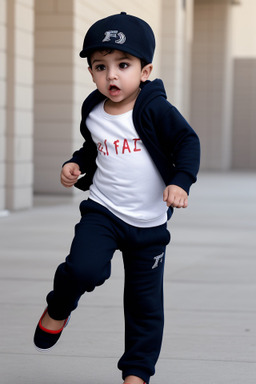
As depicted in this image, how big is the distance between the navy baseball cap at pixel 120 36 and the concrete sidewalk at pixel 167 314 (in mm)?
1249

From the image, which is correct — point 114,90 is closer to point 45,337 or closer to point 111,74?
point 111,74

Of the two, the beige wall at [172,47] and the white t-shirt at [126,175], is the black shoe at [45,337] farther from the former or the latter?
the beige wall at [172,47]

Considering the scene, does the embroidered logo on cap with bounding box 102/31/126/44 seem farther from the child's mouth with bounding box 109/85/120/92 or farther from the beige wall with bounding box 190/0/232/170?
the beige wall with bounding box 190/0/232/170

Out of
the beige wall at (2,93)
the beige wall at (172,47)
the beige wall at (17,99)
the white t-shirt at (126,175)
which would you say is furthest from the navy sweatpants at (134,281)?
the beige wall at (172,47)

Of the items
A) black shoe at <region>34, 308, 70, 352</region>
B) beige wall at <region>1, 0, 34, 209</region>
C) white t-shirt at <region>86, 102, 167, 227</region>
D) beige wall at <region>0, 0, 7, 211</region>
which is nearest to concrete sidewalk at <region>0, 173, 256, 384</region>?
black shoe at <region>34, 308, 70, 352</region>

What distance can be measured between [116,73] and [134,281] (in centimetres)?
73

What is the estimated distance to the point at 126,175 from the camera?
3020mm

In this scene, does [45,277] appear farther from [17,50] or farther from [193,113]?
[193,113]

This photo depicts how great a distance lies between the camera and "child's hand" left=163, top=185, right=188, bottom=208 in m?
2.81

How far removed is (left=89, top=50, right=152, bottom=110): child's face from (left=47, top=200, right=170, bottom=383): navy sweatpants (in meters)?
0.40

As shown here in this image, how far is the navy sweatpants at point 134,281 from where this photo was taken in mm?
2971

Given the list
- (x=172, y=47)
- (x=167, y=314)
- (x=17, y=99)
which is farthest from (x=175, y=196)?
(x=172, y=47)

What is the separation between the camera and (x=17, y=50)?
10.8 metres

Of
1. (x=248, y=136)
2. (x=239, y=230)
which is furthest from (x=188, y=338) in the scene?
(x=248, y=136)
